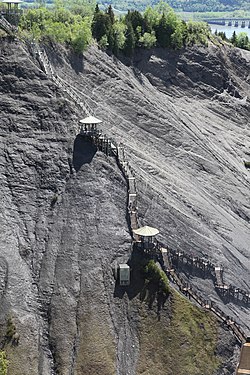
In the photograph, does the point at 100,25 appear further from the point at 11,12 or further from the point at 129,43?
the point at 11,12

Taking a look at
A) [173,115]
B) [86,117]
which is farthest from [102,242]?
[173,115]

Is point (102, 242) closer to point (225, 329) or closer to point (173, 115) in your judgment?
point (225, 329)

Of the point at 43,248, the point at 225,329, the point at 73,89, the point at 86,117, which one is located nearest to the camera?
the point at 225,329

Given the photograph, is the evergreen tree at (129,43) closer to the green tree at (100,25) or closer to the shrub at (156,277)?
the green tree at (100,25)

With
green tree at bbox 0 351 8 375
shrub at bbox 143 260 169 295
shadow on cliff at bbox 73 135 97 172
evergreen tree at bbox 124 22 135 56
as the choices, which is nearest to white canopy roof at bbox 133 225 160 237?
shrub at bbox 143 260 169 295

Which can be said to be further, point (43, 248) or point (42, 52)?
point (42, 52)

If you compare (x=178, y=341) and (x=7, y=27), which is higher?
(x=7, y=27)

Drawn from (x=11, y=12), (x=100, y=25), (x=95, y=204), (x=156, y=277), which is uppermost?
(x=11, y=12)

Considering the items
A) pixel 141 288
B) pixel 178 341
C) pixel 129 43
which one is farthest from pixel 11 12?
pixel 178 341
